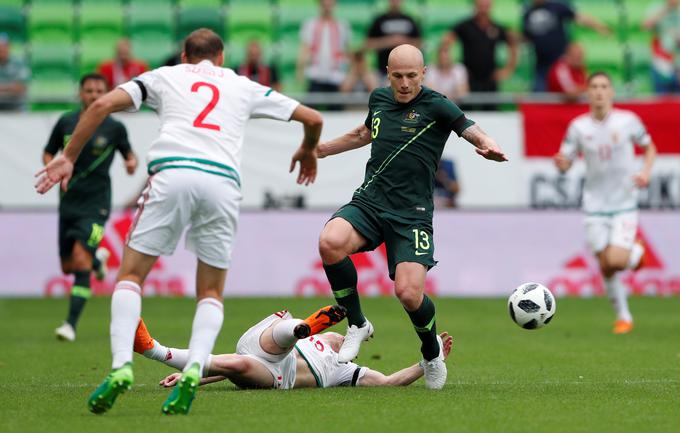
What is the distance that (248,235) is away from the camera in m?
19.3

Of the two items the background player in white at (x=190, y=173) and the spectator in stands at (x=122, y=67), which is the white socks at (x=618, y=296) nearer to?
the background player in white at (x=190, y=173)

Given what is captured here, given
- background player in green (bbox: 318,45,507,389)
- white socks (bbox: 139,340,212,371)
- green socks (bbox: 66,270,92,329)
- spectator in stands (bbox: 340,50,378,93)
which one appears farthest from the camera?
spectator in stands (bbox: 340,50,378,93)

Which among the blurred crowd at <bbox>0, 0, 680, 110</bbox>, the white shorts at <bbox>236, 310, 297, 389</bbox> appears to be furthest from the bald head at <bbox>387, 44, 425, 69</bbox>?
the blurred crowd at <bbox>0, 0, 680, 110</bbox>

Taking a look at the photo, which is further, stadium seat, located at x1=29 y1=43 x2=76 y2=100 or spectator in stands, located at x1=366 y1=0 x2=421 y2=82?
stadium seat, located at x1=29 y1=43 x2=76 y2=100

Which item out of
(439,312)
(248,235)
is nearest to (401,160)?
(439,312)

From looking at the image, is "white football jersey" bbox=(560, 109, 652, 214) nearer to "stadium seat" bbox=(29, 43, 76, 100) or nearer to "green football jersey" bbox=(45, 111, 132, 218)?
"green football jersey" bbox=(45, 111, 132, 218)

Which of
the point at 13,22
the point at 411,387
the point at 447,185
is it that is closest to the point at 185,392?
the point at 411,387

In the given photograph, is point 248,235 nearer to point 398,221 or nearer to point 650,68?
point 650,68

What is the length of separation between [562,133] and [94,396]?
13.7 m

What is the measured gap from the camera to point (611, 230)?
1466cm

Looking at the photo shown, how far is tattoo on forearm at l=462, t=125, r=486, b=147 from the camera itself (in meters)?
8.80

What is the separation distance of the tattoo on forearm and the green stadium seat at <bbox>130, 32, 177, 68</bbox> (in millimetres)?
14363

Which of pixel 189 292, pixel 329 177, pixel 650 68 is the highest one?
pixel 650 68

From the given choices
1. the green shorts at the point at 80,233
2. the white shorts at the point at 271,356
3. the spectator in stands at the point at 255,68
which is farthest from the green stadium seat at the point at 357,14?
the white shorts at the point at 271,356
